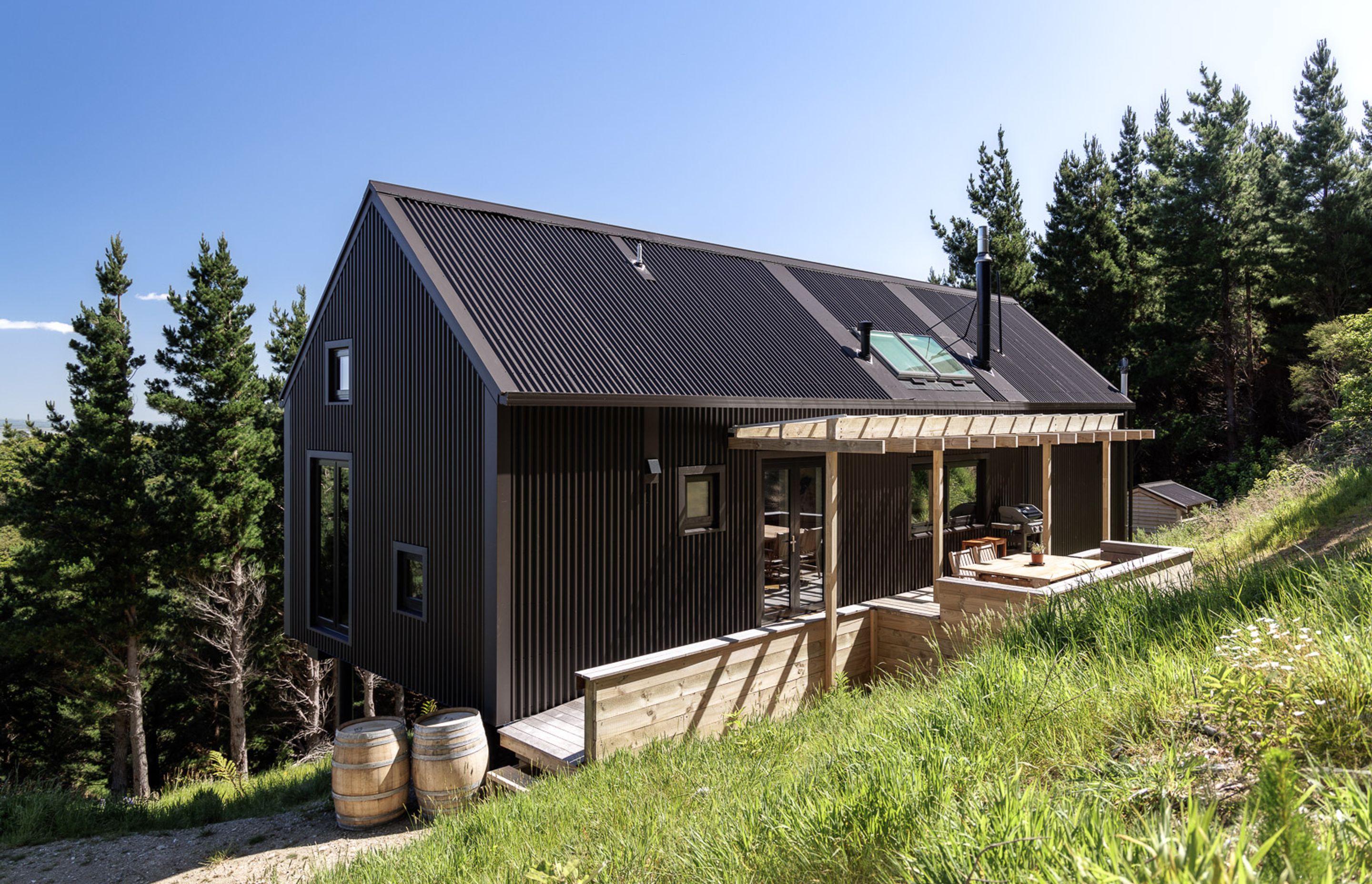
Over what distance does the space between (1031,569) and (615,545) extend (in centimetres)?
498

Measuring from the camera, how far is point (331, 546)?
10250 mm

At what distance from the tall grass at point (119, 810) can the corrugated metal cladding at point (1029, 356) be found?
1143cm

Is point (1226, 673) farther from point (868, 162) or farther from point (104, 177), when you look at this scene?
point (104, 177)

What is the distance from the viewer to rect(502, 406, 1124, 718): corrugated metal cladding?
714 centimetres

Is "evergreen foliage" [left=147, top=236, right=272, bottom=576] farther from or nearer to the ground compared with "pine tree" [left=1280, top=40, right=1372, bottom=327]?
nearer to the ground

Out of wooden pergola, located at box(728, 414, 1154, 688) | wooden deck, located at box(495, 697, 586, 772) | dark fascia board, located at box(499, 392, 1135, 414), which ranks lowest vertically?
wooden deck, located at box(495, 697, 586, 772)

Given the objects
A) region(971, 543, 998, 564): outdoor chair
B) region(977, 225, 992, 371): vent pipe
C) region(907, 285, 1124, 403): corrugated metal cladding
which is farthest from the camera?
region(907, 285, 1124, 403): corrugated metal cladding

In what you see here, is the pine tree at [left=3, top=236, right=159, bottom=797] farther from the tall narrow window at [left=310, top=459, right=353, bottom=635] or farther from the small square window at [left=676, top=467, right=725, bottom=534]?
the small square window at [left=676, top=467, right=725, bottom=534]

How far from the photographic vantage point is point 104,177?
21641 millimetres

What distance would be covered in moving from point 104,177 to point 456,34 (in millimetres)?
16469

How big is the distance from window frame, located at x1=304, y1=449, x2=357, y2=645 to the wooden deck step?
3714mm

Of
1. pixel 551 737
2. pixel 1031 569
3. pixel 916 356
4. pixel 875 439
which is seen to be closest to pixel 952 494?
pixel 916 356

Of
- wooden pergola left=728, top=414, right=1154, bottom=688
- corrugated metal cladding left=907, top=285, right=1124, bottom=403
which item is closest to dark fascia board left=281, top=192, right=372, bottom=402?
wooden pergola left=728, top=414, right=1154, bottom=688

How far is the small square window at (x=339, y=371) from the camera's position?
375 inches
